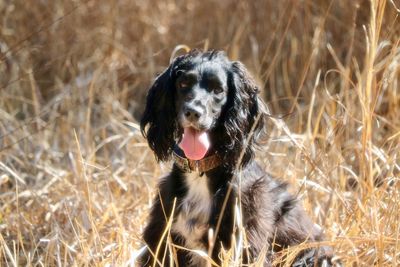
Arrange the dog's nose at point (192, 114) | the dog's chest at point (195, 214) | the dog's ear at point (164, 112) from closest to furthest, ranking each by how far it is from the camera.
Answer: the dog's nose at point (192, 114) → the dog's chest at point (195, 214) → the dog's ear at point (164, 112)

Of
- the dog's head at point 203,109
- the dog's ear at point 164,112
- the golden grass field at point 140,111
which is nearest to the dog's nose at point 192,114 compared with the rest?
the dog's head at point 203,109

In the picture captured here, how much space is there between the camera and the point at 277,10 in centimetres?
771

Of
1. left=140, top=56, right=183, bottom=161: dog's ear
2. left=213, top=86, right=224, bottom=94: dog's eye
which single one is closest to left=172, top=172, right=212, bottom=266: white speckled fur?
left=140, top=56, right=183, bottom=161: dog's ear

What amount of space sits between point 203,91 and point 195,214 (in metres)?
0.65

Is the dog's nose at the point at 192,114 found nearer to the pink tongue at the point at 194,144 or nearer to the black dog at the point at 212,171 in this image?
the black dog at the point at 212,171

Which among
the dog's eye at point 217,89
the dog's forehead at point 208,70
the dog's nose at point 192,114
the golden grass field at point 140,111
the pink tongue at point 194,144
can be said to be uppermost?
the dog's forehead at point 208,70

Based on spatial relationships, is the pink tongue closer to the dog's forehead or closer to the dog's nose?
the dog's nose

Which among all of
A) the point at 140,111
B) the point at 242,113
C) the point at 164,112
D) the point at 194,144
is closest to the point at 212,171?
the point at 194,144

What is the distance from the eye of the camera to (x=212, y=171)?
4.16 m

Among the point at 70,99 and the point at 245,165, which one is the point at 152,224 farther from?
the point at 70,99

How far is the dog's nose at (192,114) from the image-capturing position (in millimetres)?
3947

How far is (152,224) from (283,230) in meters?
0.71

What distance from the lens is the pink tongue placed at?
396 cm

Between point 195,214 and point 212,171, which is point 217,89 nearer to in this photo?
point 212,171
